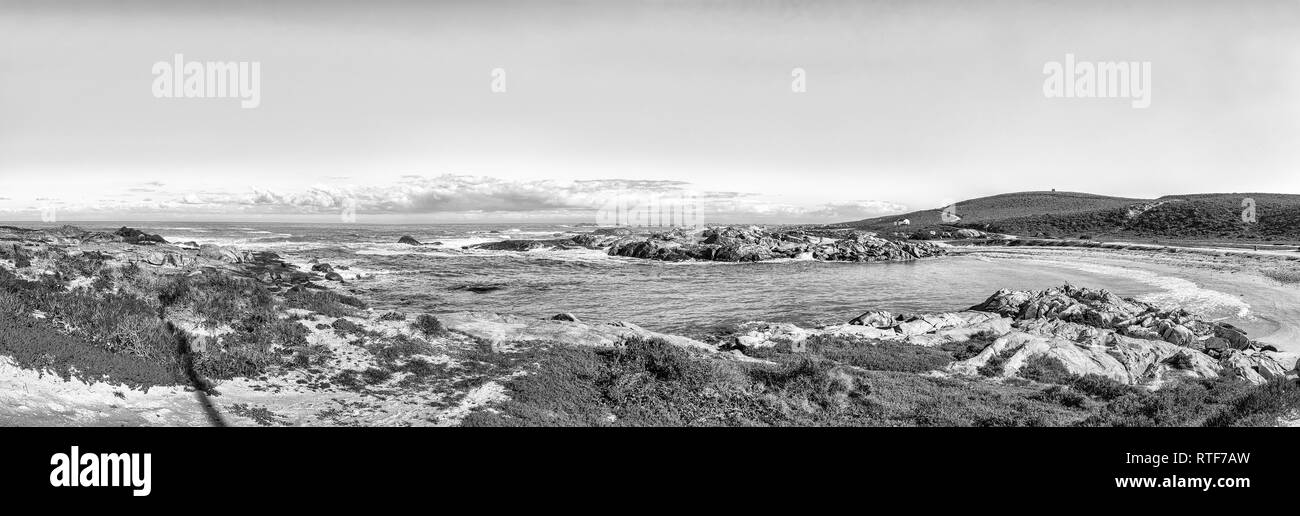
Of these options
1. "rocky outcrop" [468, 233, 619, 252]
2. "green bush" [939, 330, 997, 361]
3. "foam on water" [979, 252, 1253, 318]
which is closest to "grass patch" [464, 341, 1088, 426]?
"green bush" [939, 330, 997, 361]

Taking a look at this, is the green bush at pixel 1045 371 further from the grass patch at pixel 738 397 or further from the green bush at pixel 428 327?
the green bush at pixel 428 327

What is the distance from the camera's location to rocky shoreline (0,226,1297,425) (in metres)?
10.8

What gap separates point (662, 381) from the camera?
1342cm

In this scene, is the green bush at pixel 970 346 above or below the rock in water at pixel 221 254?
below

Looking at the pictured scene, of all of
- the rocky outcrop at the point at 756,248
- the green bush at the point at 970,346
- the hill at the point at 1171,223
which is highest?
the hill at the point at 1171,223

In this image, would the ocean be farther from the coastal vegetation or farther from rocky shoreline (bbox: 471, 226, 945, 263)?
the coastal vegetation

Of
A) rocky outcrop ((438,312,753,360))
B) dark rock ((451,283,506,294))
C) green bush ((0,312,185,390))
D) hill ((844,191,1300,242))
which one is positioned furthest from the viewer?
hill ((844,191,1300,242))

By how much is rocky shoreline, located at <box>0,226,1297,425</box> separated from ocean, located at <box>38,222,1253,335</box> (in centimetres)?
801

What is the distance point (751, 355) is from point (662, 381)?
5.52m

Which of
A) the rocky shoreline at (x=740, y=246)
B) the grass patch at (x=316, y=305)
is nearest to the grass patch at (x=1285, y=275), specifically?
the rocky shoreline at (x=740, y=246)

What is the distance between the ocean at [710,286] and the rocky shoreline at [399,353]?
26.3 feet

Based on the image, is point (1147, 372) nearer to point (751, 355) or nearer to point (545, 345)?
point (751, 355)

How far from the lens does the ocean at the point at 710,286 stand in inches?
1277

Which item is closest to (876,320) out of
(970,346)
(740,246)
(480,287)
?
(970,346)
